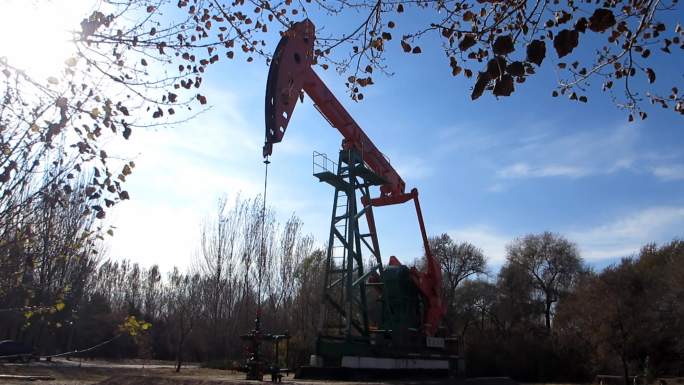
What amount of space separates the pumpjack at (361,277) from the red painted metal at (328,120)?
0.08 feet

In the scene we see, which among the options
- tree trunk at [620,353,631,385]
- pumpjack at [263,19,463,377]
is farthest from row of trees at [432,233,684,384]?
pumpjack at [263,19,463,377]

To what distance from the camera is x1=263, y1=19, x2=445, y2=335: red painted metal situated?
47.9ft

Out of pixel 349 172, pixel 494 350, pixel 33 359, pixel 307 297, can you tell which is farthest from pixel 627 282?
pixel 33 359

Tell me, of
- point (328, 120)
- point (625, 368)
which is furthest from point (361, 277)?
point (625, 368)

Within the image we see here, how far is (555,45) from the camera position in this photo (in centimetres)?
324

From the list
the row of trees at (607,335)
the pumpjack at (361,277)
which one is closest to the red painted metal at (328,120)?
the pumpjack at (361,277)

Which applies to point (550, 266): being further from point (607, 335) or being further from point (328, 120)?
point (328, 120)

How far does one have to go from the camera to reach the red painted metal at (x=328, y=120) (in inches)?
575

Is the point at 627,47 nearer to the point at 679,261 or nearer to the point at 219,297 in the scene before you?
the point at 679,261

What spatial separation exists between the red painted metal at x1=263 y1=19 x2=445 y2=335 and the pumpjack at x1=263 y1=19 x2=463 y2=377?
0.08 feet

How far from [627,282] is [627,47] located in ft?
90.9

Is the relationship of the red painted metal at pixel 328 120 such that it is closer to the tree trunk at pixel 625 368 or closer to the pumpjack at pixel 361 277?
the pumpjack at pixel 361 277

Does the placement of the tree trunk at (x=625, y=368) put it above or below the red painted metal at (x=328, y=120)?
below

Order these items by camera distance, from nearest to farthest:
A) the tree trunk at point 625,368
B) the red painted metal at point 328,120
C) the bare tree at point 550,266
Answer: the red painted metal at point 328,120 → the tree trunk at point 625,368 → the bare tree at point 550,266
